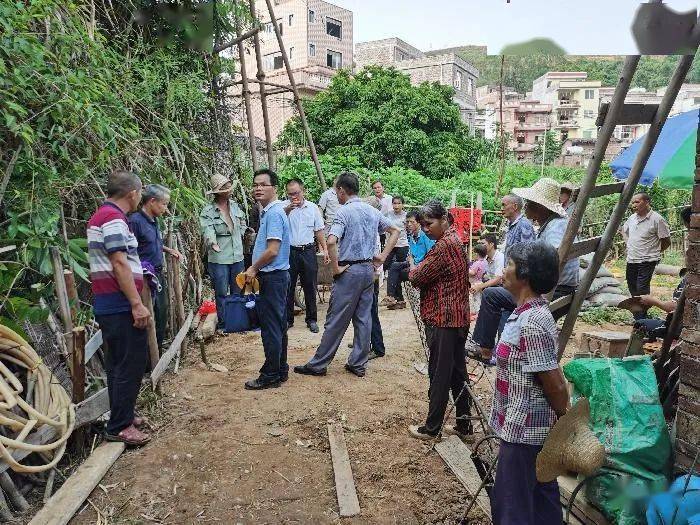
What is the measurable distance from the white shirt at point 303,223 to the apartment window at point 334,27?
30235 millimetres

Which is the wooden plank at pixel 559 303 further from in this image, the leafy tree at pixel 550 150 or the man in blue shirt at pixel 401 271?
the leafy tree at pixel 550 150

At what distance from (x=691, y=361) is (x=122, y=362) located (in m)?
3.28

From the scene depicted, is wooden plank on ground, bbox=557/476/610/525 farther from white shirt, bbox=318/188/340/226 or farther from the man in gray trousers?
white shirt, bbox=318/188/340/226

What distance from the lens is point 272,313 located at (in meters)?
4.52

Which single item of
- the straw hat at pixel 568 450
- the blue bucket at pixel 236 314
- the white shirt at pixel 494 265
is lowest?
the blue bucket at pixel 236 314

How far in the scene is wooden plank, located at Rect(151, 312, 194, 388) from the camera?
433 centimetres

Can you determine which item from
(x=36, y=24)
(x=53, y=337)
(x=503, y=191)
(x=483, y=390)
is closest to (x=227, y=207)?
(x=36, y=24)

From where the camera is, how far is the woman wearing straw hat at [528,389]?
6.68 feet

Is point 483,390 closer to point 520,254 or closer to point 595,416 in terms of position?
point 595,416

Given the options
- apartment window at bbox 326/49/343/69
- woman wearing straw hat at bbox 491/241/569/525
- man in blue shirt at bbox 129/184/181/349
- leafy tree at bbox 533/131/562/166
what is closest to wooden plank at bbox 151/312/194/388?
man in blue shirt at bbox 129/184/181/349

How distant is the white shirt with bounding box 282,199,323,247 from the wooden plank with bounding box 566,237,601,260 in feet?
12.7

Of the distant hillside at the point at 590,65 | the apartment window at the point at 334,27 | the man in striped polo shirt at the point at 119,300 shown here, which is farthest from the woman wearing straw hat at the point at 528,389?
the apartment window at the point at 334,27

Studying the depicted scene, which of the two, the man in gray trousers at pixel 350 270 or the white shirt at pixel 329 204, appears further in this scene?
the white shirt at pixel 329 204

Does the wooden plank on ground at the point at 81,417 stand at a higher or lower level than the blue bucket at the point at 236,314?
lower
